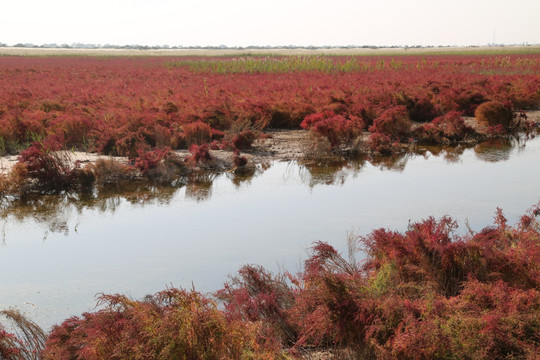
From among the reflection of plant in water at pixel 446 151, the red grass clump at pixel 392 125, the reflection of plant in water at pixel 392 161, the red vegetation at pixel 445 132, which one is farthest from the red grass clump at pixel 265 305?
the red vegetation at pixel 445 132

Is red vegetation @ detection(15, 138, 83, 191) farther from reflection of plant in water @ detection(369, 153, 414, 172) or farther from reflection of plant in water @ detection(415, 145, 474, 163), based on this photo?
reflection of plant in water @ detection(415, 145, 474, 163)

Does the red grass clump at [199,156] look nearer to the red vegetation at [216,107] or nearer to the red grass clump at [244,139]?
the red vegetation at [216,107]

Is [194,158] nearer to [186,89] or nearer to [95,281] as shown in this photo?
[95,281]

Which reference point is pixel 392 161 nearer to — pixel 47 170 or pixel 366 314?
pixel 47 170

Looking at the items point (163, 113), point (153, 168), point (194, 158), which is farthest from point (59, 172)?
point (163, 113)

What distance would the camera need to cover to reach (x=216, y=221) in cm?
1067

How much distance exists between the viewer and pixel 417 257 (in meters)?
6.09

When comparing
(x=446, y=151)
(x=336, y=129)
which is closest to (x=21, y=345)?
(x=336, y=129)

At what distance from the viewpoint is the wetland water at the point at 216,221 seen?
8.00 m

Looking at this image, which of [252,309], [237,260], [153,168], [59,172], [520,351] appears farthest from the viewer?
[153,168]

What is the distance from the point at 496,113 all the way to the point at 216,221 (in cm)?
1314

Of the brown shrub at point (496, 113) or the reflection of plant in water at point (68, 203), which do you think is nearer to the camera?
the reflection of plant in water at point (68, 203)

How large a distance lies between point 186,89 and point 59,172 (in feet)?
45.7

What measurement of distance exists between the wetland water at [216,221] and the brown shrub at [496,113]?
199 inches
